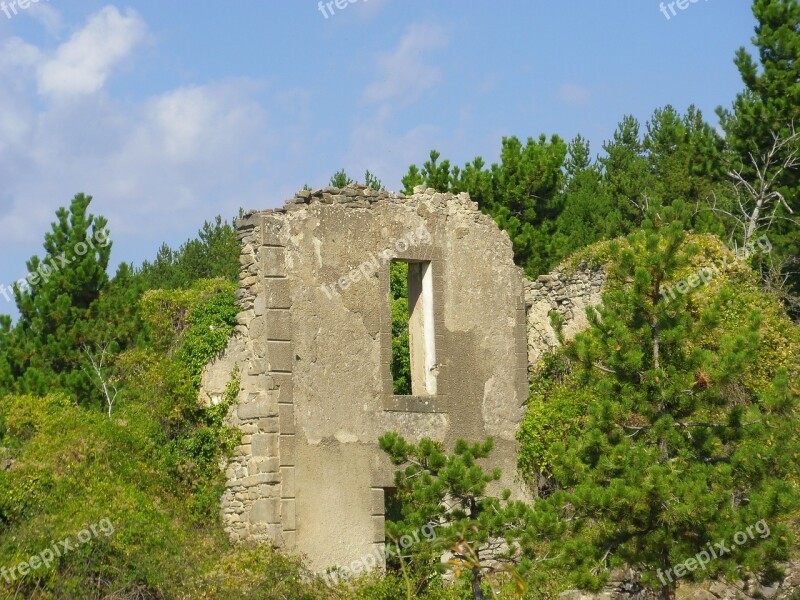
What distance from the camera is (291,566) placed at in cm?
1495

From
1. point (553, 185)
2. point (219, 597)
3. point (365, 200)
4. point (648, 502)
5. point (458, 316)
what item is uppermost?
point (553, 185)

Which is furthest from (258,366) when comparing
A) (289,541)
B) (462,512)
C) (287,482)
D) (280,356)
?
(462,512)

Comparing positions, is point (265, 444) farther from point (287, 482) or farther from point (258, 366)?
point (258, 366)

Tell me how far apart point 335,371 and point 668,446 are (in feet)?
14.5

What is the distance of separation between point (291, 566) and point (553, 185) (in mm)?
13067

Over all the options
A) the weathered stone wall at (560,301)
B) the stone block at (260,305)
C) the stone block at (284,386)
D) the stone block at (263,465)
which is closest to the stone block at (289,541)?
the stone block at (263,465)

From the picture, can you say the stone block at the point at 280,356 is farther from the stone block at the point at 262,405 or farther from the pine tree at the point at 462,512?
the pine tree at the point at 462,512

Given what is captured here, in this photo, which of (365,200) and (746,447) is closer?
(746,447)

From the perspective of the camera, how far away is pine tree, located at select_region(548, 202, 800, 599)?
13000 millimetres

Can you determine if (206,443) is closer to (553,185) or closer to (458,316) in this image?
(458,316)

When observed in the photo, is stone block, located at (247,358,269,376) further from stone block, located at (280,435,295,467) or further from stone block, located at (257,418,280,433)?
stone block, located at (280,435,295,467)

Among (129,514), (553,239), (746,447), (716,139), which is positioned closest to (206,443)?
(129,514)

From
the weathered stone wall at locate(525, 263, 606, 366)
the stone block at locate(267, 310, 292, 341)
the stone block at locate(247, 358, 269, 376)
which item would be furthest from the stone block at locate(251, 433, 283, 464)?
the weathered stone wall at locate(525, 263, 606, 366)

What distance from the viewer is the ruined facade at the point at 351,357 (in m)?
15.7
